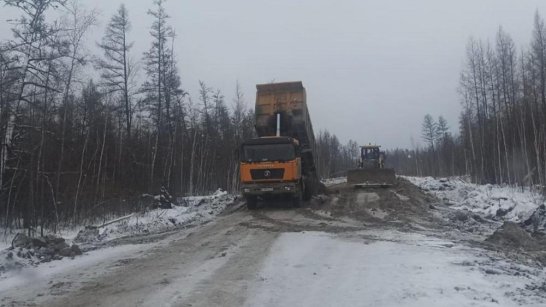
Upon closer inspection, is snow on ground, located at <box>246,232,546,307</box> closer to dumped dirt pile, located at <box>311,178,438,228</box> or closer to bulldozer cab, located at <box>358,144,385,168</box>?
dumped dirt pile, located at <box>311,178,438,228</box>

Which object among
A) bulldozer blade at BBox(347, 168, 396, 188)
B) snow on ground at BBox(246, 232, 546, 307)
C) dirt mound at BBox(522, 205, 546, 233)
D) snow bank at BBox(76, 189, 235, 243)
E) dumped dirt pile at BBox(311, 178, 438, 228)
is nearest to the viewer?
snow on ground at BBox(246, 232, 546, 307)

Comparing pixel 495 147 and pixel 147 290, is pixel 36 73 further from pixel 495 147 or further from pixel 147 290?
pixel 495 147

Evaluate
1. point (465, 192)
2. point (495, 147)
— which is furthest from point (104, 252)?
point (495, 147)

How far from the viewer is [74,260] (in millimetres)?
10648

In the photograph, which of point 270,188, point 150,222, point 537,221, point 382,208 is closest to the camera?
point 537,221

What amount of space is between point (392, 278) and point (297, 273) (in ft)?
5.41

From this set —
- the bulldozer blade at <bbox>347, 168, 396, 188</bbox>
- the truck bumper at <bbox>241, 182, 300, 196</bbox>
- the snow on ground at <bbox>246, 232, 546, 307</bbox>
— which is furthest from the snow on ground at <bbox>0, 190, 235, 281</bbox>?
the bulldozer blade at <bbox>347, 168, 396, 188</bbox>

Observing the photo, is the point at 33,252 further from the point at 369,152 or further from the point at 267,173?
the point at 369,152

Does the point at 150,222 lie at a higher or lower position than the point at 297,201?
lower

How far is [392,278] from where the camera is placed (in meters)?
7.84

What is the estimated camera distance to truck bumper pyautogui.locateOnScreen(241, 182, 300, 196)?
20506mm

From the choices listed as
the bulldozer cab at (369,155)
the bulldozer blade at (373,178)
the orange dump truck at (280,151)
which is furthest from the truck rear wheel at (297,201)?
the bulldozer cab at (369,155)

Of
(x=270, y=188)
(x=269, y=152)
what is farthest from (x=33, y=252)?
(x=269, y=152)

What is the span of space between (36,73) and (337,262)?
14292 millimetres
